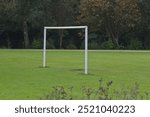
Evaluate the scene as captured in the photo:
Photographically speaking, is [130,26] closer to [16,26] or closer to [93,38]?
[93,38]

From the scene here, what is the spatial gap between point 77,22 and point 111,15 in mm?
4369

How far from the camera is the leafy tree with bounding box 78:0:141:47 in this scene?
56312 millimetres

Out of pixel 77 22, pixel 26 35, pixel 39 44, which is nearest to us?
pixel 39 44

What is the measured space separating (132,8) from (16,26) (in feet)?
48.3

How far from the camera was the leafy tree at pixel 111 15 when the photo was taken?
56.3 meters

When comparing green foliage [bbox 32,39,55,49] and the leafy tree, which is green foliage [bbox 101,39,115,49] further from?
green foliage [bbox 32,39,55,49]

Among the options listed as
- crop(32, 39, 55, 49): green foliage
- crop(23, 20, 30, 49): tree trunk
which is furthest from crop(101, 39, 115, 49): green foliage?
crop(23, 20, 30, 49): tree trunk

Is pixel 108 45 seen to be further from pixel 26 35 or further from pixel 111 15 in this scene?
pixel 26 35

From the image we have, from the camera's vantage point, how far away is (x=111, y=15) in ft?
186

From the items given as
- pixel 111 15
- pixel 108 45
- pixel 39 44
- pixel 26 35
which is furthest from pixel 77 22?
pixel 26 35

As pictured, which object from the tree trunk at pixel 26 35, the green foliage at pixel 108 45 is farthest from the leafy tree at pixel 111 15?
the tree trunk at pixel 26 35

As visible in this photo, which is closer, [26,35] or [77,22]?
[77,22]

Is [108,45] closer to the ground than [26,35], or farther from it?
closer to the ground

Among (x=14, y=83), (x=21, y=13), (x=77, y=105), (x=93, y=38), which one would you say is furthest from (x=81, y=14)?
(x=77, y=105)
